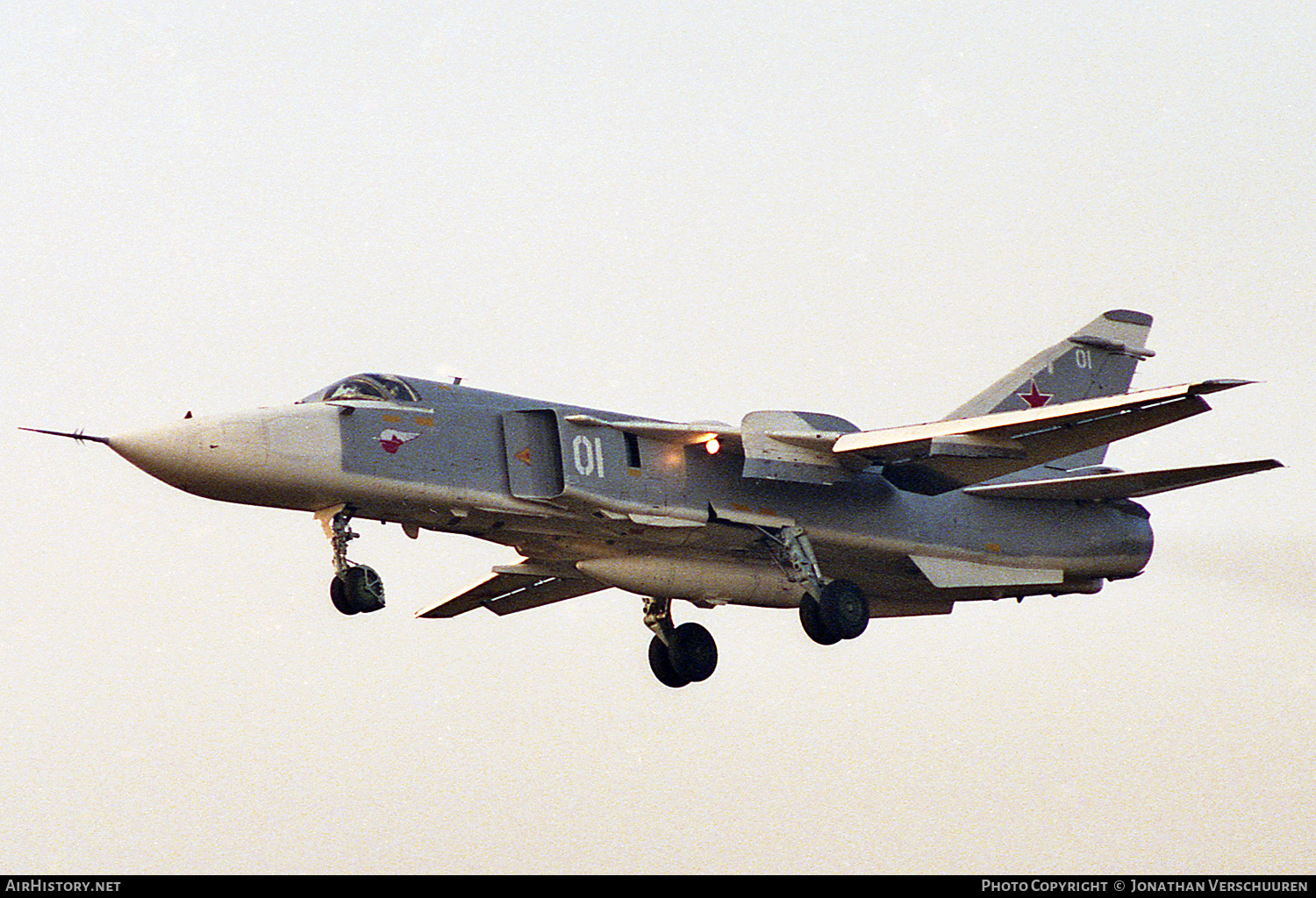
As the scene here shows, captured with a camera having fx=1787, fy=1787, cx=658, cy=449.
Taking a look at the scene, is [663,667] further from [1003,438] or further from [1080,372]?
[1080,372]

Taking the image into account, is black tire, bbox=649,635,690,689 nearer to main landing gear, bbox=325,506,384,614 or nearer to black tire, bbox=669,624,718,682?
black tire, bbox=669,624,718,682

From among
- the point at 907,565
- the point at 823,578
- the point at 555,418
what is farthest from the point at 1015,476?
the point at 555,418

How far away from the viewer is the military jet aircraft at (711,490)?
20844 mm

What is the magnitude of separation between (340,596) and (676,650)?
677 cm

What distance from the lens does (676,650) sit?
2597 centimetres

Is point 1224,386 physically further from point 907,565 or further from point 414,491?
point 414,491

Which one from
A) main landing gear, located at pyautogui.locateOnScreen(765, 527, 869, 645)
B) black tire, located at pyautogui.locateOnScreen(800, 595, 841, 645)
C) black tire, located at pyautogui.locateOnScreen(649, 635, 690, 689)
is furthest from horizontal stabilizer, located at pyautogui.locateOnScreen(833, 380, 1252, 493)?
black tire, located at pyautogui.locateOnScreen(649, 635, 690, 689)

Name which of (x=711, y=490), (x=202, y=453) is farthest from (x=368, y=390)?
(x=711, y=490)

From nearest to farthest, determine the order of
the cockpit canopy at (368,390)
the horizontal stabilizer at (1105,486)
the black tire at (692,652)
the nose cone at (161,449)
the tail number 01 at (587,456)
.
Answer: the nose cone at (161,449), the cockpit canopy at (368,390), the tail number 01 at (587,456), the horizontal stabilizer at (1105,486), the black tire at (692,652)

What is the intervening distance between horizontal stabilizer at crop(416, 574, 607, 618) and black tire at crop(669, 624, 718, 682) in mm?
1478

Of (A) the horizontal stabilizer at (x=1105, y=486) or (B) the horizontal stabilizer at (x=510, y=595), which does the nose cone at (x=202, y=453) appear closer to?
(B) the horizontal stabilizer at (x=510, y=595)

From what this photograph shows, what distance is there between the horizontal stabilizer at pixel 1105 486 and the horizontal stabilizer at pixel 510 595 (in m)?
6.23

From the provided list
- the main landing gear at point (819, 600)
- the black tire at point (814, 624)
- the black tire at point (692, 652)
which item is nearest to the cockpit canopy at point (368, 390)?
the main landing gear at point (819, 600)

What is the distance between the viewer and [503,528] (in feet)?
73.0
